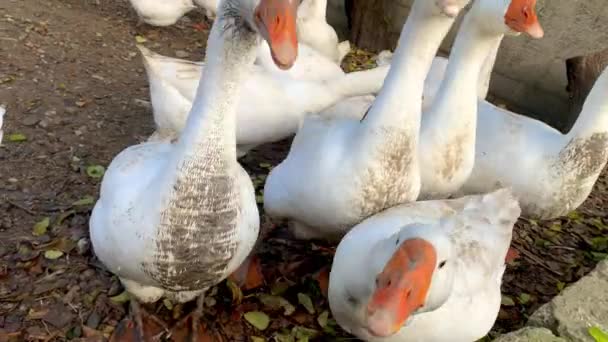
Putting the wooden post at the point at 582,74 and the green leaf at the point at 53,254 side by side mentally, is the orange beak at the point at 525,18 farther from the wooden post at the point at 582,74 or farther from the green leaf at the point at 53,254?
the green leaf at the point at 53,254

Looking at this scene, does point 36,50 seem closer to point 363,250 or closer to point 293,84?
point 293,84

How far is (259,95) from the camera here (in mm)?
3061

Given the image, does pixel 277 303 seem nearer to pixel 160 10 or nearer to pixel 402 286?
pixel 402 286

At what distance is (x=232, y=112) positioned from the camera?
1939 mm

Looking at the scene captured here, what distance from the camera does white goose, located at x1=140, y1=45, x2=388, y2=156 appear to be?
2.87 m

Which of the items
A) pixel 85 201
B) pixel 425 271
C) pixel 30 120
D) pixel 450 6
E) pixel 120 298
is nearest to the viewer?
pixel 425 271

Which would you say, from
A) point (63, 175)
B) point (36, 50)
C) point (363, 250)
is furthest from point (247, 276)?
point (36, 50)

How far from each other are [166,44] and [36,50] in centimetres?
99

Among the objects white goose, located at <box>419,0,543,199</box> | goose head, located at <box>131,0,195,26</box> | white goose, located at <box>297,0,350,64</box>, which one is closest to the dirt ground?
goose head, located at <box>131,0,195,26</box>

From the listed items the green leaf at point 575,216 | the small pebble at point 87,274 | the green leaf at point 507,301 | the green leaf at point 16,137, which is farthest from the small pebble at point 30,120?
the green leaf at point 575,216

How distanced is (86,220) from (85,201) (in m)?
0.14

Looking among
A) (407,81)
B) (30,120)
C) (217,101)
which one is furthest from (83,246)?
(407,81)

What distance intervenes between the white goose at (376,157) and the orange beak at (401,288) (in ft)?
2.19

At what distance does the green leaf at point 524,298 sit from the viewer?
9.77ft
